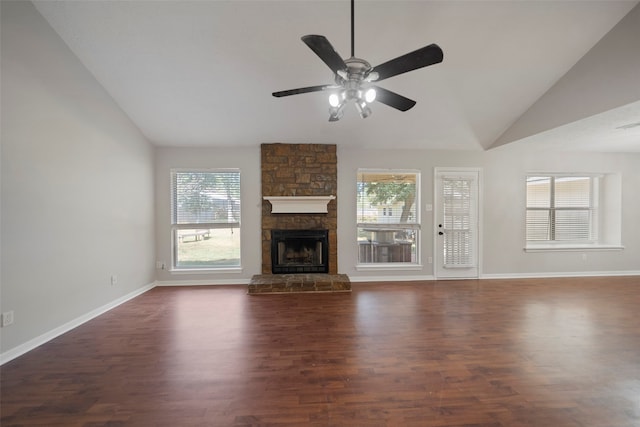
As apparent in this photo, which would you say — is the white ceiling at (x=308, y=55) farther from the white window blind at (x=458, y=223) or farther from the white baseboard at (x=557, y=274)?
the white baseboard at (x=557, y=274)

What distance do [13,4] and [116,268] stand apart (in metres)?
2.87

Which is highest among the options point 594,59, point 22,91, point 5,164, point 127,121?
point 594,59

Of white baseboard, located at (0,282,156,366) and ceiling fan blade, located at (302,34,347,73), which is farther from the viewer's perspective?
white baseboard, located at (0,282,156,366)

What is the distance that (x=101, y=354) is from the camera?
2355 millimetres

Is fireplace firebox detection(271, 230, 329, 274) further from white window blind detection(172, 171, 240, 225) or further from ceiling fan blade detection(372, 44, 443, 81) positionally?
ceiling fan blade detection(372, 44, 443, 81)

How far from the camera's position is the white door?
4.80 meters

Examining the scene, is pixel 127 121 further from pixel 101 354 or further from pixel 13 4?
pixel 101 354

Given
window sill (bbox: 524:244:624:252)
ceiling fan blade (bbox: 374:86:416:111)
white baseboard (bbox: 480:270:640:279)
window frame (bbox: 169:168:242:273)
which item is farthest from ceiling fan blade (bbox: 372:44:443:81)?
window sill (bbox: 524:244:624:252)

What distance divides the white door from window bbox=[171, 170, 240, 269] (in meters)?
3.65

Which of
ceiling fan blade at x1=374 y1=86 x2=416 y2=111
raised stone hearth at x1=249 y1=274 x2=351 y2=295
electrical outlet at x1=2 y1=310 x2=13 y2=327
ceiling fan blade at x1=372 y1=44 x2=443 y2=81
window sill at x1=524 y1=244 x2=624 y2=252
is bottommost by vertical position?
raised stone hearth at x1=249 y1=274 x2=351 y2=295

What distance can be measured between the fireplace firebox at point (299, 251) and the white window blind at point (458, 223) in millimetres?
2254

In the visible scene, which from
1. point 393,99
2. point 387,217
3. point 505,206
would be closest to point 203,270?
point 387,217

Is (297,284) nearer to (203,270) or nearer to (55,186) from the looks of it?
(203,270)

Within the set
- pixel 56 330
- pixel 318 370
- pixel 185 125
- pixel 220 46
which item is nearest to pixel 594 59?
pixel 220 46
